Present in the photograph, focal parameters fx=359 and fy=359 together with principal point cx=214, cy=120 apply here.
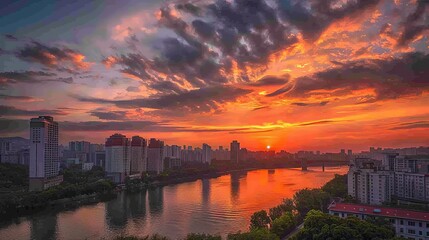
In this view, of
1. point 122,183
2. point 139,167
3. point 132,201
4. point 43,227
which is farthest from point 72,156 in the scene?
point 43,227

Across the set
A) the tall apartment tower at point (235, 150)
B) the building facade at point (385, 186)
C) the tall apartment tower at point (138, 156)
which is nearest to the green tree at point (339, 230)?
the building facade at point (385, 186)

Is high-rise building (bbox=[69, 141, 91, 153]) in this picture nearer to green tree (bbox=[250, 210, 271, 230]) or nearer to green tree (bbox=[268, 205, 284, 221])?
green tree (bbox=[268, 205, 284, 221])

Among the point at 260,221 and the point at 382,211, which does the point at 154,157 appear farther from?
the point at 382,211

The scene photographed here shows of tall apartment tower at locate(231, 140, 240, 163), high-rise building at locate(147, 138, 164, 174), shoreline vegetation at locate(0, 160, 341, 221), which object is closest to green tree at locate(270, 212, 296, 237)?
shoreline vegetation at locate(0, 160, 341, 221)

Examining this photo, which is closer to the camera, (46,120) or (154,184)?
(46,120)

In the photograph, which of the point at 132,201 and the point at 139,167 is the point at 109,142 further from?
the point at 132,201

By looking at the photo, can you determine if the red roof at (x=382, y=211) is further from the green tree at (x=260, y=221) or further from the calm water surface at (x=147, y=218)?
the calm water surface at (x=147, y=218)
